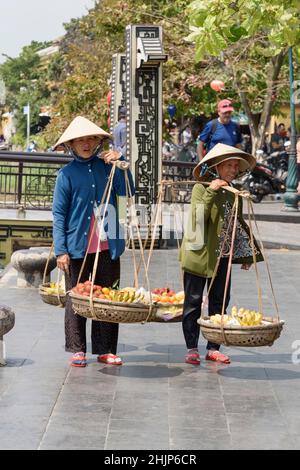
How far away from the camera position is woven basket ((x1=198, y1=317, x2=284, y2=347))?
323 inches

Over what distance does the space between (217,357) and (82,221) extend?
145 centimetres

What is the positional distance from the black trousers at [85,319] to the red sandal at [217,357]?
71 cm

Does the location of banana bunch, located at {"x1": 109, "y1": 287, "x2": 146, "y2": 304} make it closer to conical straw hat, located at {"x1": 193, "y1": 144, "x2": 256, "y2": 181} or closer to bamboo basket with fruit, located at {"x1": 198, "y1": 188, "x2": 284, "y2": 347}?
bamboo basket with fruit, located at {"x1": 198, "y1": 188, "x2": 284, "y2": 347}

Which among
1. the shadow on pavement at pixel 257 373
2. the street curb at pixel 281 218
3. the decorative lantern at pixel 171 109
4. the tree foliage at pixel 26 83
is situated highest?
the tree foliage at pixel 26 83

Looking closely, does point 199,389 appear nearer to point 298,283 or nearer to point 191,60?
point 298,283

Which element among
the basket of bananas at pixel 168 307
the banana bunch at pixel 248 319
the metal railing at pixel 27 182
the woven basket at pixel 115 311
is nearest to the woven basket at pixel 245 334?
the banana bunch at pixel 248 319

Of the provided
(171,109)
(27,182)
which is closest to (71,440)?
(27,182)

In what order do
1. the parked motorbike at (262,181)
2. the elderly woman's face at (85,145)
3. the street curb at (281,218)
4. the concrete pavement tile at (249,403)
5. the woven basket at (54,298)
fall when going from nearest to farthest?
the concrete pavement tile at (249,403) → the elderly woman's face at (85,145) → the woven basket at (54,298) → the street curb at (281,218) → the parked motorbike at (262,181)

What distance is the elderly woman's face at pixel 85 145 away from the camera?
8.97 meters

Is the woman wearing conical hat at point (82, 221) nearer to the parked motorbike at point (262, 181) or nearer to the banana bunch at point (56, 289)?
the banana bunch at point (56, 289)

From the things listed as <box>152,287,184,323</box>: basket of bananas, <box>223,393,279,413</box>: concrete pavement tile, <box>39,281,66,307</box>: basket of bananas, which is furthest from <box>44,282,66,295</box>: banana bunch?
<box>223,393,279,413</box>: concrete pavement tile
